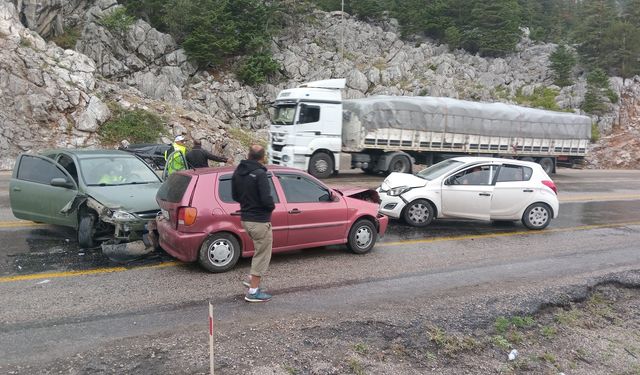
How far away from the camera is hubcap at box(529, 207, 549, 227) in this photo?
10.7 m

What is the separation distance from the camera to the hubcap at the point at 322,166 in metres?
18.7

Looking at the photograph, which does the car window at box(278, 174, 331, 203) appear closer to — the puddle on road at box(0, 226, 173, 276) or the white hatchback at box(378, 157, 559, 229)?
the puddle on road at box(0, 226, 173, 276)

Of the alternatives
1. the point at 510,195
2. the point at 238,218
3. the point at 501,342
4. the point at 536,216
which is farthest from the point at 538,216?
the point at 238,218

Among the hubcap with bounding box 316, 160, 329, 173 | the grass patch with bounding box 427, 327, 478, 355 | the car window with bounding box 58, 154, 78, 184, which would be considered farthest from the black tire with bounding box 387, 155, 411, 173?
the grass patch with bounding box 427, 327, 478, 355

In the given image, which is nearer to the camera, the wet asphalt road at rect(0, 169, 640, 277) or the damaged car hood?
the wet asphalt road at rect(0, 169, 640, 277)

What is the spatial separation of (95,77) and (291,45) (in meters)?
27.3

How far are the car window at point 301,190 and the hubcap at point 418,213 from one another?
10.4 feet

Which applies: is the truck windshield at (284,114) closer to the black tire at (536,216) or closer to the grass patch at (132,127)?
the grass patch at (132,127)

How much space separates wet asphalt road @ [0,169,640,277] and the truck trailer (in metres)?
1.37

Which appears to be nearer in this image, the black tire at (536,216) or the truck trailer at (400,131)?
the black tire at (536,216)

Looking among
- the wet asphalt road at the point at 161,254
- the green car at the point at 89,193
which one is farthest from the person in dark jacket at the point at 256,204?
the green car at the point at 89,193

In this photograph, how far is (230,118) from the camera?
1531 inches

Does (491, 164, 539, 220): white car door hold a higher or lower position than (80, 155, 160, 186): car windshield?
lower

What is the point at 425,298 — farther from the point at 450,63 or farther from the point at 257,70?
the point at 450,63
